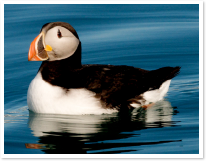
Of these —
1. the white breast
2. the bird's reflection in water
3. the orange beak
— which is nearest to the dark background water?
the bird's reflection in water

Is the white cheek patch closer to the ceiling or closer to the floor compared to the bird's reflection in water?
closer to the ceiling

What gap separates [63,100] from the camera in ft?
21.1

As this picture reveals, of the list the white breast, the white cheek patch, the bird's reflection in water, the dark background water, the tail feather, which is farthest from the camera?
the tail feather

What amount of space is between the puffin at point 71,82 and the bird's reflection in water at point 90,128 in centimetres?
11

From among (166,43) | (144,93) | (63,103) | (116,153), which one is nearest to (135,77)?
(144,93)

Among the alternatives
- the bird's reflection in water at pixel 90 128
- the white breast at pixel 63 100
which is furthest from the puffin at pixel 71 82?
the bird's reflection in water at pixel 90 128

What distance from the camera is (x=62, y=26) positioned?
6.59m

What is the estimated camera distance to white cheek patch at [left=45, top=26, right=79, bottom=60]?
6582 millimetres

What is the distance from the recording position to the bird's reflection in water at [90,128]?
567 cm

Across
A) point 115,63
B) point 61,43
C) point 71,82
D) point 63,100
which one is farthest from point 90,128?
point 115,63

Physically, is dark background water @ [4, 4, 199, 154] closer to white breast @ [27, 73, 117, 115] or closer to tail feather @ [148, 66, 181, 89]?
white breast @ [27, 73, 117, 115]

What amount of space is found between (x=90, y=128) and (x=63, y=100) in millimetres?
557

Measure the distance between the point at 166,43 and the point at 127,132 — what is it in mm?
4755

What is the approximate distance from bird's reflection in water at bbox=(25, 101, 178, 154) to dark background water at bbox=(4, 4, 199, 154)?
1cm
